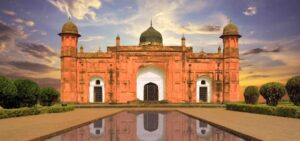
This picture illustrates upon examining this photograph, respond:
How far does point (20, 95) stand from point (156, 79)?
20.2 m

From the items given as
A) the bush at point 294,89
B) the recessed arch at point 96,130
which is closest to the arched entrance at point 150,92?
the bush at point 294,89

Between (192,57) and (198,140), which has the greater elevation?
(192,57)

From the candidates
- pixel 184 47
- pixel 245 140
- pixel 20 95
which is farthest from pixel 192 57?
pixel 245 140

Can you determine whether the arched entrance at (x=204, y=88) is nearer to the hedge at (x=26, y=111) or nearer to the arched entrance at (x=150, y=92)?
the arched entrance at (x=150, y=92)

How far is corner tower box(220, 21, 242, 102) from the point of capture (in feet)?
121

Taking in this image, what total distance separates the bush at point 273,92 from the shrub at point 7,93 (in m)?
16.3

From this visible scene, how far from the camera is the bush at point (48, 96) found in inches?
949

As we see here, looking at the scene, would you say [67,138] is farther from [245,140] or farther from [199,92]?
[199,92]

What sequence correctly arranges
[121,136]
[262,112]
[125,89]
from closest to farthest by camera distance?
[121,136], [262,112], [125,89]

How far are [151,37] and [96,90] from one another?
952cm

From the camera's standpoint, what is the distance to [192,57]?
3759 cm

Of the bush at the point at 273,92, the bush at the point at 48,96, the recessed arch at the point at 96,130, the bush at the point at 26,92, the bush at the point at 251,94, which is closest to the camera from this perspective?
the recessed arch at the point at 96,130

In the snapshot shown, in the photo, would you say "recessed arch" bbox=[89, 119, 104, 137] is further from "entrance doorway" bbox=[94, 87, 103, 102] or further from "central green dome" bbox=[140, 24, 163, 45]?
"central green dome" bbox=[140, 24, 163, 45]

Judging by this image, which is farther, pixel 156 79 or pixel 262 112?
pixel 156 79
